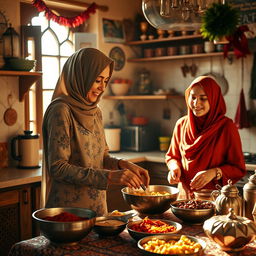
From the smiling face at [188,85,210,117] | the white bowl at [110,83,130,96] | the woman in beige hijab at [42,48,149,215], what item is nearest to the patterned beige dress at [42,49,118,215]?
the woman in beige hijab at [42,48,149,215]

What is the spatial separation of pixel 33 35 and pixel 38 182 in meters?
1.27

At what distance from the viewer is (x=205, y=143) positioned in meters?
3.07

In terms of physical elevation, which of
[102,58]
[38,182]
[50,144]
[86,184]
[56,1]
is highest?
[56,1]

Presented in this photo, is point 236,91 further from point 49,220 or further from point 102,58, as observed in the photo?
point 49,220

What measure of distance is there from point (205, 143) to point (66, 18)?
2.02 metres

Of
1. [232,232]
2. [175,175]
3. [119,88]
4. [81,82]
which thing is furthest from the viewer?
[119,88]

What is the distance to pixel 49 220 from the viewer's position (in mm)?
1896

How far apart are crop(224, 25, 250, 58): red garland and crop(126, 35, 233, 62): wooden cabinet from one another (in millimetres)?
313

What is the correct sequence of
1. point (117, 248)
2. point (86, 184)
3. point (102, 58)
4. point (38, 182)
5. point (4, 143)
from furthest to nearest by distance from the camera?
point (4, 143) < point (38, 182) < point (102, 58) < point (86, 184) < point (117, 248)

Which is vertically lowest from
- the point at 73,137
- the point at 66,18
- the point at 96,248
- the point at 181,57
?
the point at 96,248

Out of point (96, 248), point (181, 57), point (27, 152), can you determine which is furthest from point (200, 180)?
point (181, 57)

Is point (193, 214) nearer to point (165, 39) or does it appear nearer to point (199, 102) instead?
point (199, 102)

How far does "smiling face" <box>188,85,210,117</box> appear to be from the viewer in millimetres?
3061

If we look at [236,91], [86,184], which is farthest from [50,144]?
[236,91]
